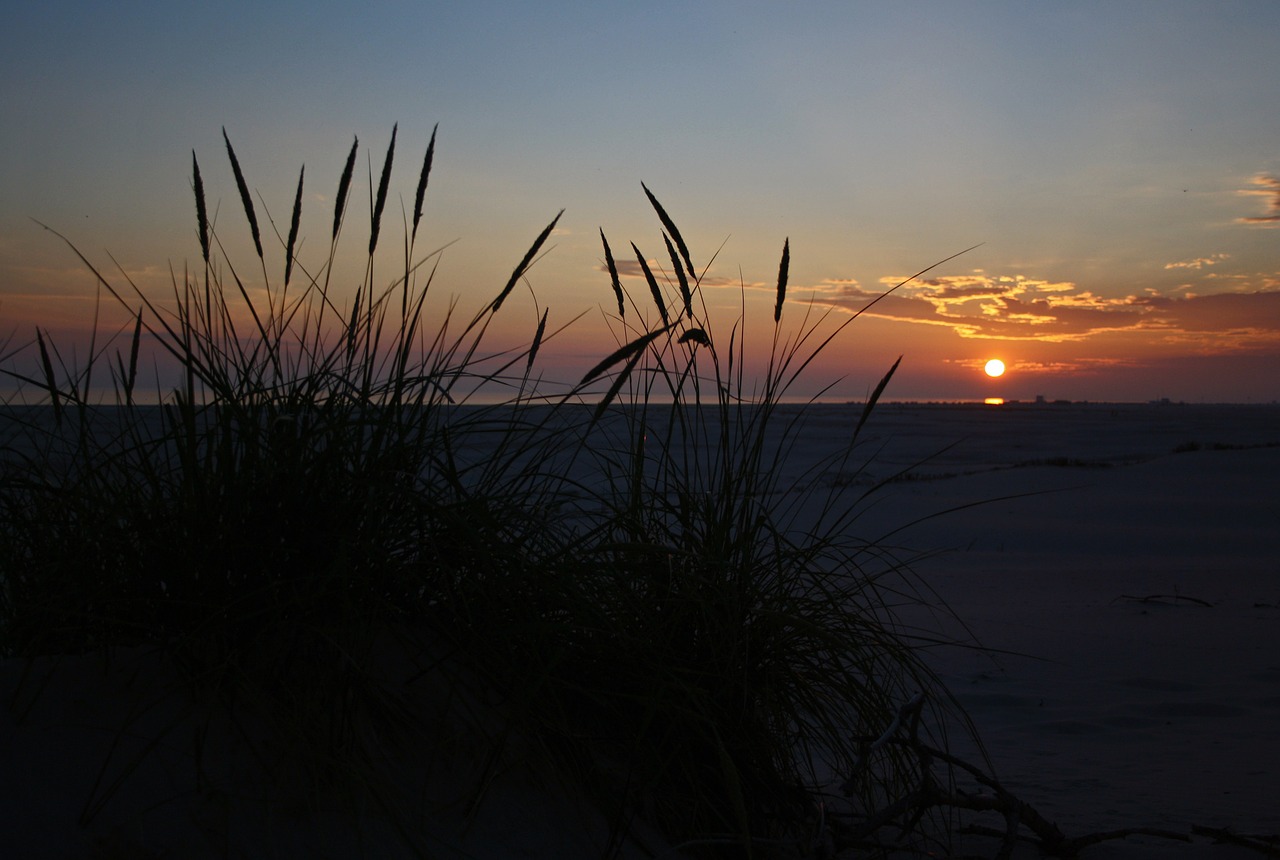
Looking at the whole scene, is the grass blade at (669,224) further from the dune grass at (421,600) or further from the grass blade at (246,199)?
the grass blade at (246,199)

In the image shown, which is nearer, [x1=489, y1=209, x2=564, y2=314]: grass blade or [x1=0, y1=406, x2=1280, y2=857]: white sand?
[x1=0, y1=406, x2=1280, y2=857]: white sand

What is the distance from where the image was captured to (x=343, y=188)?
187 cm

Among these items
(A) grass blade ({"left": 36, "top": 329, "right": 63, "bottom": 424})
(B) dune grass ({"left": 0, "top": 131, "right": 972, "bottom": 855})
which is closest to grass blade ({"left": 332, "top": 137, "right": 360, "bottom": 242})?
(B) dune grass ({"left": 0, "top": 131, "right": 972, "bottom": 855})

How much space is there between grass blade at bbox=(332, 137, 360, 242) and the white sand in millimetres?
985

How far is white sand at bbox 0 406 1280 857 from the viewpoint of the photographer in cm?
140

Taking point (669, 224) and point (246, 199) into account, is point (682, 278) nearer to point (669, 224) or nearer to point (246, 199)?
point (669, 224)

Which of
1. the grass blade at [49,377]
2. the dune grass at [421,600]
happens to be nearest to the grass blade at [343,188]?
the dune grass at [421,600]

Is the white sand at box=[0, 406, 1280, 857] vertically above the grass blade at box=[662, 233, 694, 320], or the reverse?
the grass blade at box=[662, 233, 694, 320]

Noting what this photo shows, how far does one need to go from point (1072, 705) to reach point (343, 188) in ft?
10.6

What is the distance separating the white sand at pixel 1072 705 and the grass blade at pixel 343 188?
0.98 meters

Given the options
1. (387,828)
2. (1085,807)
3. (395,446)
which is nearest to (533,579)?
(395,446)

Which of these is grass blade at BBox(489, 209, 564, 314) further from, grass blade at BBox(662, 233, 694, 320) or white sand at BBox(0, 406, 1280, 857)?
white sand at BBox(0, 406, 1280, 857)

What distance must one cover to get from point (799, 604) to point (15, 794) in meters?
1.44

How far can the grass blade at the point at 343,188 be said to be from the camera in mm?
1866
